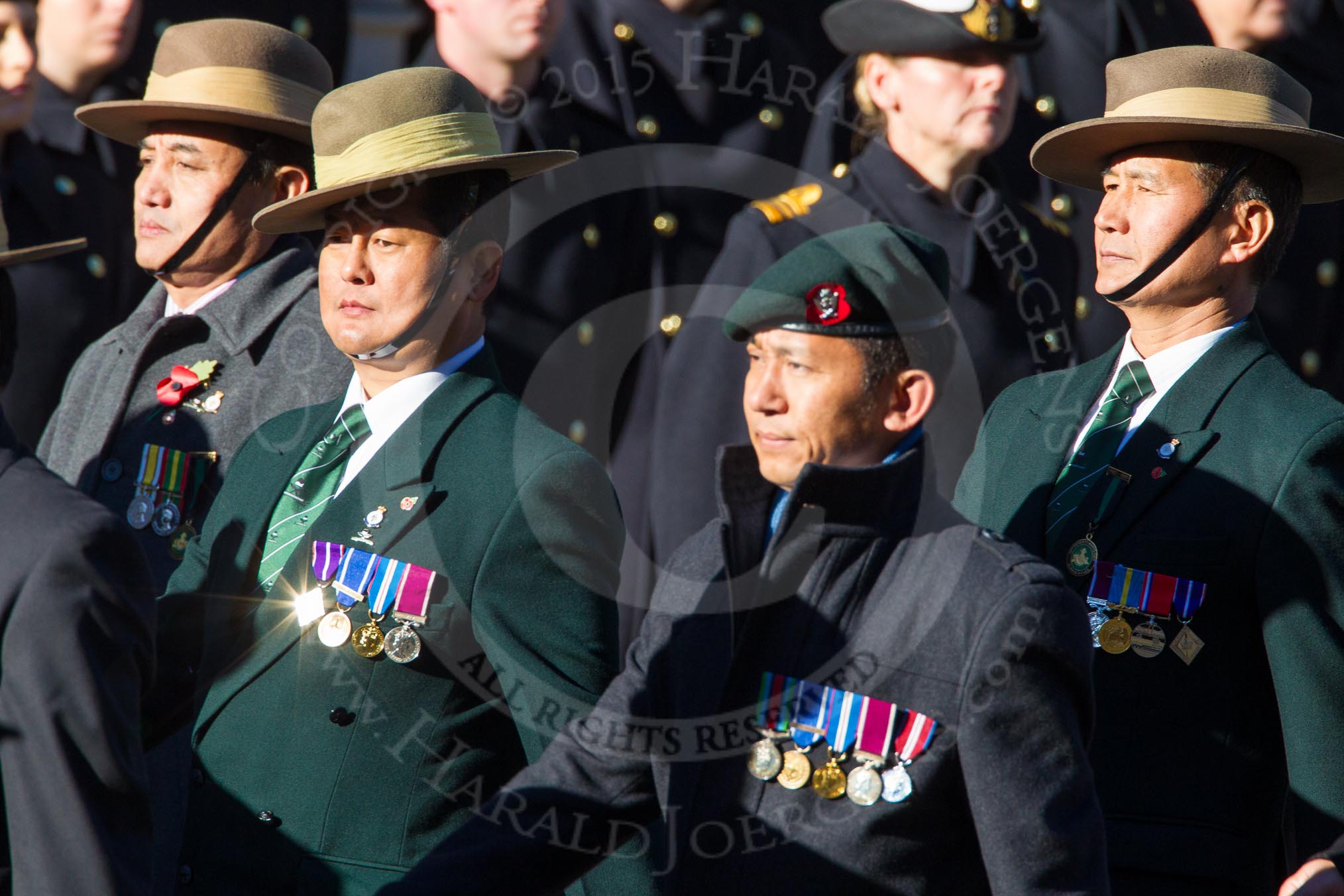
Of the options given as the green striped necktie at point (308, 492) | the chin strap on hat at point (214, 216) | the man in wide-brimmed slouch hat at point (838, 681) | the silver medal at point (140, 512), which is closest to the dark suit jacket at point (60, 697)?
the man in wide-brimmed slouch hat at point (838, 681)

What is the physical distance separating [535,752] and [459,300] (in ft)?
2.96

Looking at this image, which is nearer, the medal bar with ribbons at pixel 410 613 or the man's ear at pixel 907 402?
the man's ear at pixel 907 402

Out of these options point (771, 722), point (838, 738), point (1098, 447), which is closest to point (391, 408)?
point (771, 722)

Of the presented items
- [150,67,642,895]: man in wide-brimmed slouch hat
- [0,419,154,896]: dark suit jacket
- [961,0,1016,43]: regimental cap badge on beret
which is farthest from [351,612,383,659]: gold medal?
[961,0,1016,43]: regimental cap badge on beret

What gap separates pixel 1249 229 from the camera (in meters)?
3.44

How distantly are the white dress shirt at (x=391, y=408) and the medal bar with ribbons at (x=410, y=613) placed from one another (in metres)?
0.31

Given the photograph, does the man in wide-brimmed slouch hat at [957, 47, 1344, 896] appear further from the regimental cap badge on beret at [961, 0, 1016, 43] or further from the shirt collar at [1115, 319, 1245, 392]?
the regimental cap badge on beret at [961, 0, 1016, 43]

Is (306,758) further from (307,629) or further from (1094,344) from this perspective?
(1094,344)

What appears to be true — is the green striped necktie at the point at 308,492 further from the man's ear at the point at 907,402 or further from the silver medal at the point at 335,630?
the man's ear at the point at 907,402

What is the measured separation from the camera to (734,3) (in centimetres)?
488

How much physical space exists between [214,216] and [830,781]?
224 centimetres

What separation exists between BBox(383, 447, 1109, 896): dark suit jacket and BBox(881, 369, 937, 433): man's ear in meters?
0.07

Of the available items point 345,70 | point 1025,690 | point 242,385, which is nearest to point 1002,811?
point 1025,690

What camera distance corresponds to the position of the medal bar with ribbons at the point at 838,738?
8.50 ft
